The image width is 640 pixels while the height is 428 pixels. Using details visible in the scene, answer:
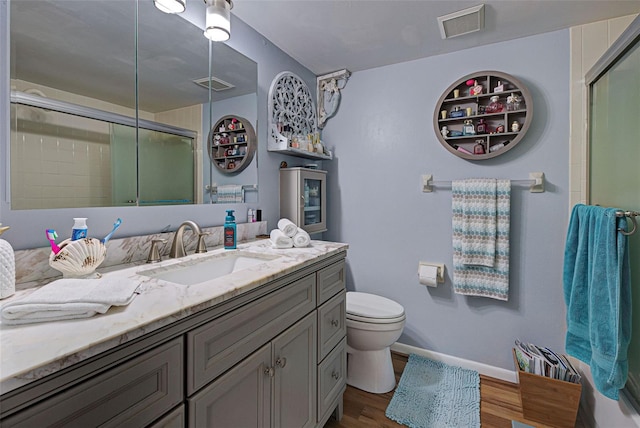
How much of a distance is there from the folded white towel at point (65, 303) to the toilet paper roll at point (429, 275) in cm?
185

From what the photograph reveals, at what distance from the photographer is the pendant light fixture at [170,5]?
130 cm

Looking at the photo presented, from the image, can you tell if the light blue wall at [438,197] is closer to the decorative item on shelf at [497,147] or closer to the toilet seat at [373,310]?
the decorative item on shelf at [497,147]

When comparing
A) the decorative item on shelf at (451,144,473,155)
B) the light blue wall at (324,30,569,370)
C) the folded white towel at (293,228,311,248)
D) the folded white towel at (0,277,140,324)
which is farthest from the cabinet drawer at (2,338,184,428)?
the decorative item on shelf at (451,144,473,155)

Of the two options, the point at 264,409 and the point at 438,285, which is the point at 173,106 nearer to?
the point at 264,409

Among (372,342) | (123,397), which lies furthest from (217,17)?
(372,342)

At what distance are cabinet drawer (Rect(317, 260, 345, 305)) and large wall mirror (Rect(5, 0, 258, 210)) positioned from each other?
2.39ft

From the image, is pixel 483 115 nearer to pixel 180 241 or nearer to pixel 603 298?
pixel 603 298

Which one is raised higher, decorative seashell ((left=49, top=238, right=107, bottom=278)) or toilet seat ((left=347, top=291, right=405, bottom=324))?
decorative seashell ((left=49, top=238, right=107, bottom=278))

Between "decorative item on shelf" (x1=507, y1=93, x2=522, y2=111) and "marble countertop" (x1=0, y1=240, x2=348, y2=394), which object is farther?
"decorative item on shelf" (x1=507, y1=93, x2=522, y2=111)

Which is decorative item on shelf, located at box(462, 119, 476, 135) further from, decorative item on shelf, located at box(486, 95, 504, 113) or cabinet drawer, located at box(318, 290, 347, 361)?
cabinet drawer, located at box(318, 290, 347, 361)

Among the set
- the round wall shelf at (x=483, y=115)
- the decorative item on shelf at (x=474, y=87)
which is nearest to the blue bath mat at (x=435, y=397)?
the round wall shelf at (x=483, y=115)

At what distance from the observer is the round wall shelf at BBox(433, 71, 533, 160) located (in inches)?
74.0

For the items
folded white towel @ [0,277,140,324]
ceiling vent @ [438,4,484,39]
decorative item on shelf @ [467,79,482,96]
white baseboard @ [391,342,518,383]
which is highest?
ceiling vent @ [438,4,484,39]

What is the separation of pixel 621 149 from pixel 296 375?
1783 mm
